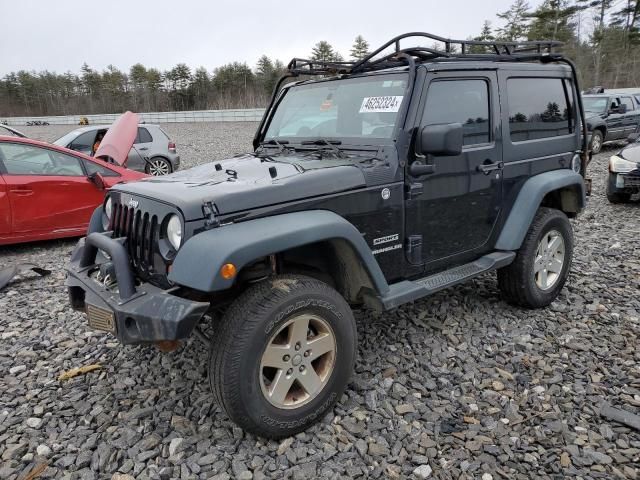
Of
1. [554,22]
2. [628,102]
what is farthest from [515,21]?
[628,102]

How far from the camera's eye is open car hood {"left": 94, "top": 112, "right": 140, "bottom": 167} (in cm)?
634

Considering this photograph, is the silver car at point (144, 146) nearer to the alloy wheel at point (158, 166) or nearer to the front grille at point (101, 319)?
the alloy wheel at point (158, 166)

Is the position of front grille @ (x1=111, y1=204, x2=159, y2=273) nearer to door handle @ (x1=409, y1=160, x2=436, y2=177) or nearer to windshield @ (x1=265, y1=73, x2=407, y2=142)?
windshield @ (x1=265, y1=73, x2=407, y2=142)

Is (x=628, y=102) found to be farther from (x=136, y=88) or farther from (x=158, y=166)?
(x=136, y=88)

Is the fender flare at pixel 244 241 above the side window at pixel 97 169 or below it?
below

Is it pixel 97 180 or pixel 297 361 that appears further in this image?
pixel 97 180

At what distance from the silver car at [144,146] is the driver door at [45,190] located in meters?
Answer: 4.62

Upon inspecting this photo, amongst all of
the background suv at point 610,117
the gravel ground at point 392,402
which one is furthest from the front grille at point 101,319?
the background suv at point 610,117

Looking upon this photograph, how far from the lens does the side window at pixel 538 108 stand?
390 centimetres

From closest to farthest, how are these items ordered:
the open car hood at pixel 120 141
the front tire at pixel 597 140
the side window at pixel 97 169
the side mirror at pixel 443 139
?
the side mirror at pixel 443 139 → the open car hood at pixel 120 141 → the side window at pixel 97 169 → the front tire at pixel 597 140

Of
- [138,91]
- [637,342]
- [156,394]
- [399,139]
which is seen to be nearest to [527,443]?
[637,342]

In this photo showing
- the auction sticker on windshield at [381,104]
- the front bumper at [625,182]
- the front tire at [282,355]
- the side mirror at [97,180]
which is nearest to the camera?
the front tire at [282,355]

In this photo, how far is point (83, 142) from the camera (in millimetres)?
10797

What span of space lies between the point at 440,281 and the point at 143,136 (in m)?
10.4
